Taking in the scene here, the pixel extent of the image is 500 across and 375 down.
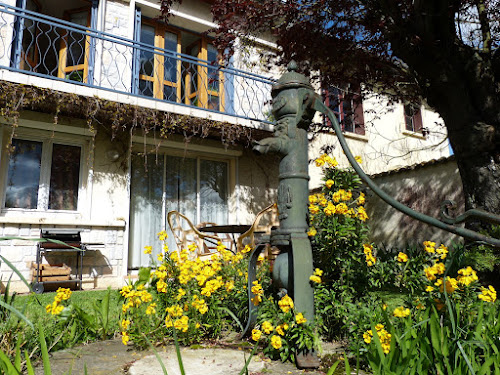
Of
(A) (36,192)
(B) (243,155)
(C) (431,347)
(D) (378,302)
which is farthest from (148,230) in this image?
(C) (431,347)

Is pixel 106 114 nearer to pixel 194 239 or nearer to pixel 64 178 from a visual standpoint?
Result: pixel 64 178

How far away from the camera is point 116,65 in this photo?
7227 mm

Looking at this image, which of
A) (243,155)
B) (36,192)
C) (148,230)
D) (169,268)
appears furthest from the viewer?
(243,155)

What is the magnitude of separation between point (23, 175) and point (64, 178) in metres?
0.64

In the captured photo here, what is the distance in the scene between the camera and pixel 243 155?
8.49 meters

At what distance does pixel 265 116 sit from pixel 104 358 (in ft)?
23.3

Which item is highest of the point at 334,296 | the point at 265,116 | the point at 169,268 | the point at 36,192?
the point at 265,116

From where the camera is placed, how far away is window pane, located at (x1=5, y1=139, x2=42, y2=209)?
639 cm

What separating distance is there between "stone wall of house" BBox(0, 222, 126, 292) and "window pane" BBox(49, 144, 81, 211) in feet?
1.74

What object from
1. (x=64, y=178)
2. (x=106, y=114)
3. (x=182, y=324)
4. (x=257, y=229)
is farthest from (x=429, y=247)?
(x=64, y=178)

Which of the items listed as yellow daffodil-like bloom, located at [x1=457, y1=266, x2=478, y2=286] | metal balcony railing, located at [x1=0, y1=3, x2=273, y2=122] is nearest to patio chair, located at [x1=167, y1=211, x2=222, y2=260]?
metal balcony railing, located at [x1=0, y1=3, x2=273, y2=122]

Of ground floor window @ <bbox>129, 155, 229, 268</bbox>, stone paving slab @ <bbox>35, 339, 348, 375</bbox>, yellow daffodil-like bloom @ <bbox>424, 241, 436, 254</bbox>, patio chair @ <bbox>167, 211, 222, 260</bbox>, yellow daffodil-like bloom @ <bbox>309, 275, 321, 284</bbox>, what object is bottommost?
stone paving slab @ <bbox>35, 339, 348, 375</bbox>

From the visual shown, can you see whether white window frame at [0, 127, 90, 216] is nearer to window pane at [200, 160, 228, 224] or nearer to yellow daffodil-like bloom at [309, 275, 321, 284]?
window pane at [200, 160, 228, 224]

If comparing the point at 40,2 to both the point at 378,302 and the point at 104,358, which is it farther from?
the point at 378,302
